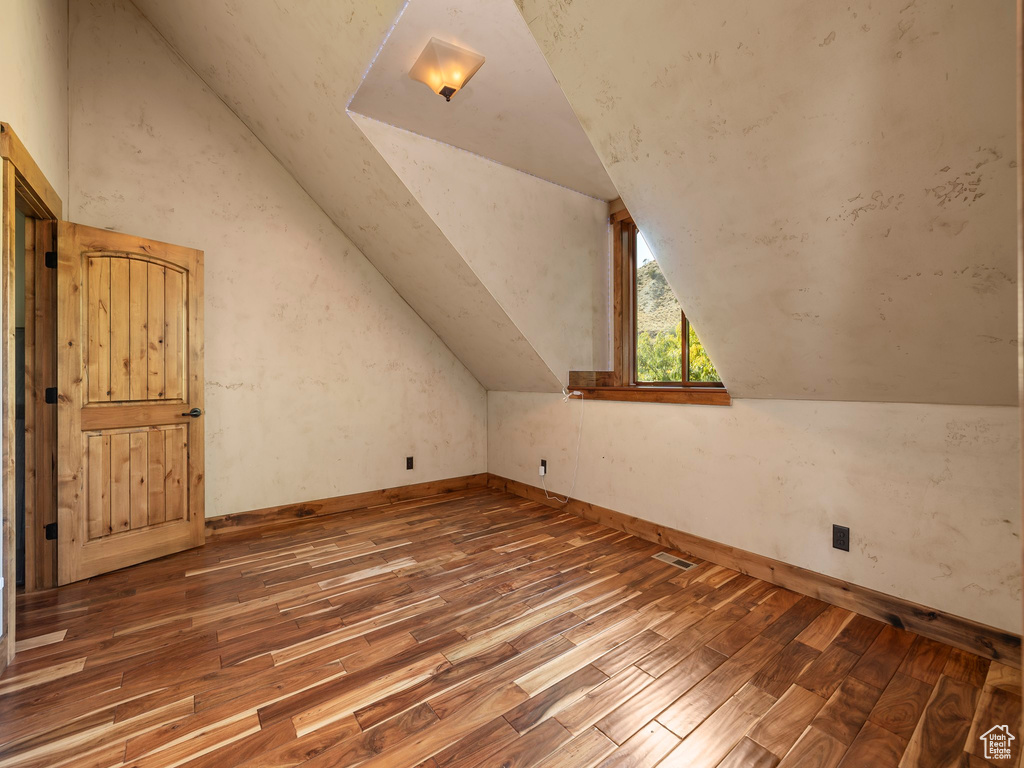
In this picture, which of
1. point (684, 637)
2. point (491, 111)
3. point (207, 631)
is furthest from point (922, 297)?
point (207, 631)

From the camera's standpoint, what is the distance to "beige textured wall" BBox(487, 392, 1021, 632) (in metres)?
1.89

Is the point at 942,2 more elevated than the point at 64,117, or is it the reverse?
the point at 64,117

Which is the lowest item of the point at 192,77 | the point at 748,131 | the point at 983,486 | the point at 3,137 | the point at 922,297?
the point at 983,486

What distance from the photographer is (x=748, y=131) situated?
160cm

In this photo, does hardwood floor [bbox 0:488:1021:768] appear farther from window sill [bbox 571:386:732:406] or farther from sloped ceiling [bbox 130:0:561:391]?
sloped ceiling [bbox 130:0:561:391]

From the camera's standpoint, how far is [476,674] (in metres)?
1.76

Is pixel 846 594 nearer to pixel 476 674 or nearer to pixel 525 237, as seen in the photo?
pixel 476 674

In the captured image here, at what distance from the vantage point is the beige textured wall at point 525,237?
2.97 meters

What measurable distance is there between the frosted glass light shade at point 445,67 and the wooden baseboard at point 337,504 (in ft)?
10.0

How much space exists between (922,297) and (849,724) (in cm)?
149

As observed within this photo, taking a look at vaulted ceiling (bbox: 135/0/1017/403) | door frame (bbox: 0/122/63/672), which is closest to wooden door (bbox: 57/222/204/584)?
door frame (bbox: 0/122/63/672)

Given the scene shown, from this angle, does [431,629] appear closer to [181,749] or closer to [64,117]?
[181,749]

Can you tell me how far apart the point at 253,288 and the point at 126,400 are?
1144 mm

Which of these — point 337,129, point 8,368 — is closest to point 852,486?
point 337,129
